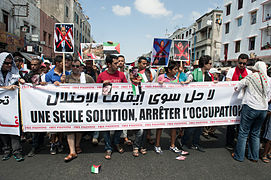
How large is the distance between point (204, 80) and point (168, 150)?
1816 millimetres

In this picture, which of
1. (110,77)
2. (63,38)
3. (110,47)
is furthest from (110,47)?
(110,77)

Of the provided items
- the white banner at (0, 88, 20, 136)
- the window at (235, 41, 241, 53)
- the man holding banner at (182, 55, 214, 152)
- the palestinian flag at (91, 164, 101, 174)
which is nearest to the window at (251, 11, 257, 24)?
the window at (235, 41, 241, 53)

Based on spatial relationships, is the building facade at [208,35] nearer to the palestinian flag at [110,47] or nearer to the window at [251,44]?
the window at [251,44]

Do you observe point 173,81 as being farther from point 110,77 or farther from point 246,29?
point 246,29

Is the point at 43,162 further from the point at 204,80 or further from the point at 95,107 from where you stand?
the point at 204,80

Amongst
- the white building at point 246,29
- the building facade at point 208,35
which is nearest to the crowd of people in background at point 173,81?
the white building at point 246,29

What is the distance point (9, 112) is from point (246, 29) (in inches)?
1090

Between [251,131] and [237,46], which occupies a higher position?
[237,46]

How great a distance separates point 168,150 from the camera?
4109mm

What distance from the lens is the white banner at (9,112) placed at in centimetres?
349

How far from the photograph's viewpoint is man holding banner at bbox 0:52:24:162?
3.46 meters

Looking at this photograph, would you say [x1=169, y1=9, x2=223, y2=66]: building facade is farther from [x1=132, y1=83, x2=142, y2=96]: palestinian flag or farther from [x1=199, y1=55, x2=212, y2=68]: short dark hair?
[x1=132, y1=83, x2=142, y2=96]: palestinian flag

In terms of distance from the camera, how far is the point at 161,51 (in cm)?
500

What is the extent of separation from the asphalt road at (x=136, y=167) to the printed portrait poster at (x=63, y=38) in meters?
2.44
